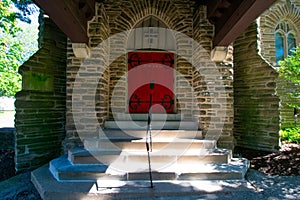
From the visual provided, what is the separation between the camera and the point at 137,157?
336 centimetres

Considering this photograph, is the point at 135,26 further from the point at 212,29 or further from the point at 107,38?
the point at 212,29

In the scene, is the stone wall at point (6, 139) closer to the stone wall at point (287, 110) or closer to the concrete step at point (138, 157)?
the concrete step at point (138, 157)

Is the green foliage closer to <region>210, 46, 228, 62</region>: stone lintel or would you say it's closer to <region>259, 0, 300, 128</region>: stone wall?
<region>259, 0, 300, 128</region>: stone wall

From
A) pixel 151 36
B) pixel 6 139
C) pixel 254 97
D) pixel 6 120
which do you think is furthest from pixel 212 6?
pixel 6 120

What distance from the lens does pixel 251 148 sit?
17.0ft

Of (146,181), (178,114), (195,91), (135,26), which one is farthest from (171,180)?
(135,26)

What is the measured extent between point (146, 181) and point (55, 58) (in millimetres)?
3760

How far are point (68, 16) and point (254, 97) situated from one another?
472 centimetres

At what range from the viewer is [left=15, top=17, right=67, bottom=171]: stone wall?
4188 mm

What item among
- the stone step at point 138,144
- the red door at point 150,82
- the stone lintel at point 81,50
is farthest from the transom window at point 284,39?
the stone lintel at point 81,50

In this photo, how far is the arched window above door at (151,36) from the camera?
486 cm

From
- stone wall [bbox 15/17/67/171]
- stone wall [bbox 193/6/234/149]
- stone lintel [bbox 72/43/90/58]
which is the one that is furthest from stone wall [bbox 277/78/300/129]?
stone wall [bbox 15/17/67/171]

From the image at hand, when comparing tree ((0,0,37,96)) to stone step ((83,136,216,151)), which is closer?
stone step ((83,136,216,151))

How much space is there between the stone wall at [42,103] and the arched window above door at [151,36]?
1.84 meters
